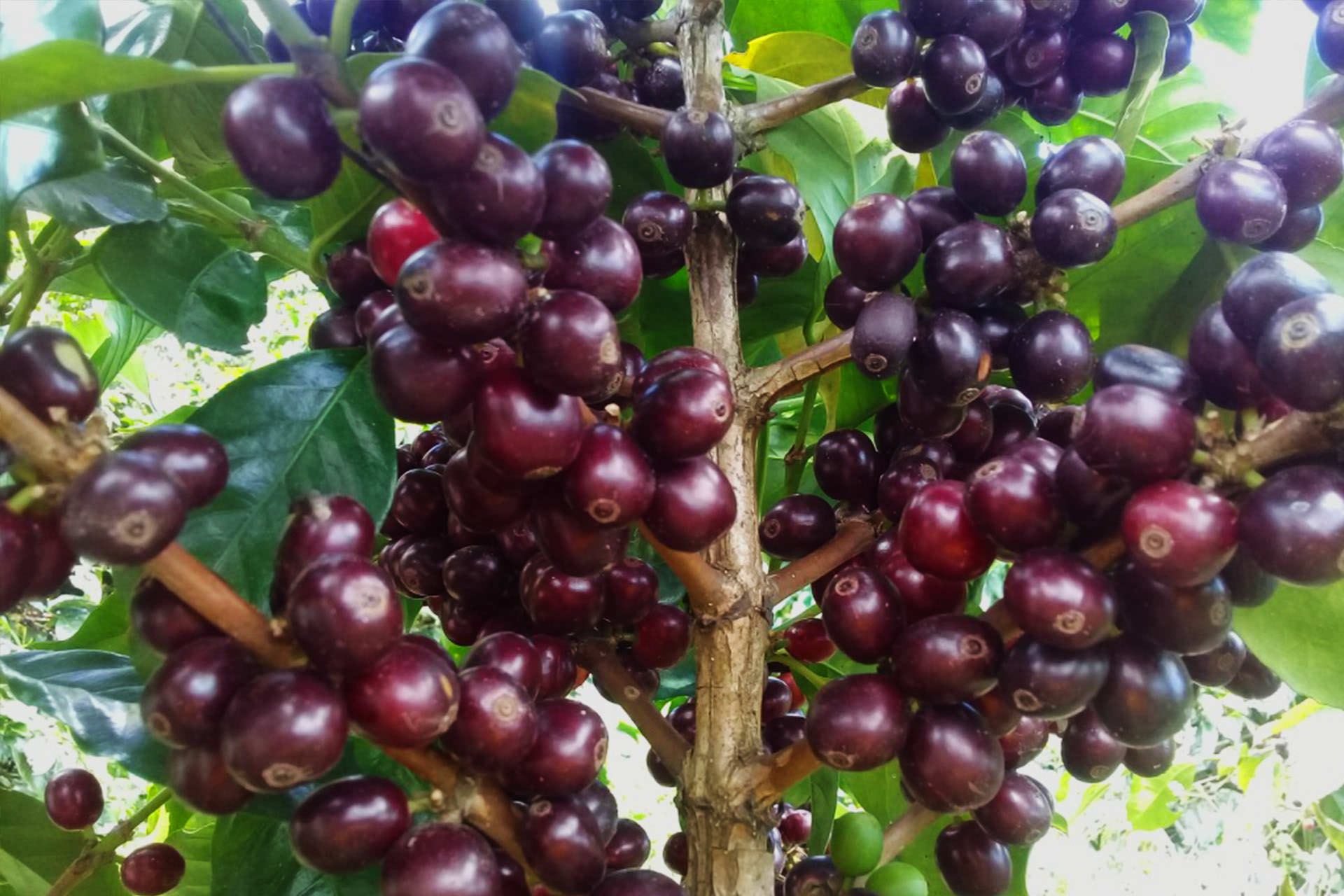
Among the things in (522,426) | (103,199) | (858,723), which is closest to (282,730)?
(522,426)

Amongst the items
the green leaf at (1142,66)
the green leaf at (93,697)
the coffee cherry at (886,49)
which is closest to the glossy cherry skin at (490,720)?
the green leaf at (93,697)

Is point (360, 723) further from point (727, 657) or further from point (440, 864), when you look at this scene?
point (727, 657)

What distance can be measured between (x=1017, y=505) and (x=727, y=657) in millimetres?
220

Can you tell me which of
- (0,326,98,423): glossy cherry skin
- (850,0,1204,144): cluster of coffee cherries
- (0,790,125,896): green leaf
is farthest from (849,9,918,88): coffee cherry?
(0,790,125,896): green leaf

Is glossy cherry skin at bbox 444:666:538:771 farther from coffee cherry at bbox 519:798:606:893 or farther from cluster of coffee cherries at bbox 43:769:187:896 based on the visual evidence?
cluster of coffee cherries at bbox 43:769:187:896

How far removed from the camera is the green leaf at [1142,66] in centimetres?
64

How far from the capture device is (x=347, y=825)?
413 millimetres

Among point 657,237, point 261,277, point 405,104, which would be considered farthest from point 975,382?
point 261,277

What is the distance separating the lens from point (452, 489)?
0.50 metres

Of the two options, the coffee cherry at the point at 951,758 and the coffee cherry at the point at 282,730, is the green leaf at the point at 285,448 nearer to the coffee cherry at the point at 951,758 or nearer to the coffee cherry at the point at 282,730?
the coffee cherry at the point at 282,730

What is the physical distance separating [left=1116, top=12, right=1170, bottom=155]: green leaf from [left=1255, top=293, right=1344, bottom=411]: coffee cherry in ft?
0.99

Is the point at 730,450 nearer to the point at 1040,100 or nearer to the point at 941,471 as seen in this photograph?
the point at 941,471

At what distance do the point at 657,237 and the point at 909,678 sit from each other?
28 cm

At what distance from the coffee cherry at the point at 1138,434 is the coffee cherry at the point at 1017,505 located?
0.12ft
